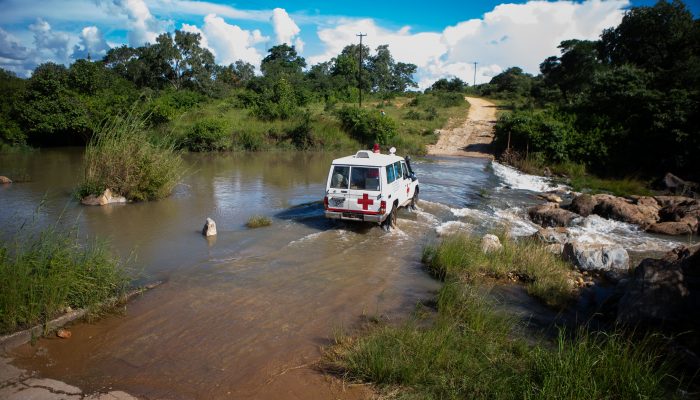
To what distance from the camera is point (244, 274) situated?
924 cm

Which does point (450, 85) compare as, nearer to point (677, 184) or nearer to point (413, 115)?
point (413, 115)

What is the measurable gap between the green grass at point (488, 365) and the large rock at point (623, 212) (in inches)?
422

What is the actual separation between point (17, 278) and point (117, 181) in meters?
9.74

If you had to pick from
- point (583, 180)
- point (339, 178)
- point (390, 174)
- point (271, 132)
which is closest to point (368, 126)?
point (271, 132)

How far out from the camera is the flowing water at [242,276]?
18.0 ft

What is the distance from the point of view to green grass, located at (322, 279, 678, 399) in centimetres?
434

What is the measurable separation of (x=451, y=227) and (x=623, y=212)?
648 centimetres

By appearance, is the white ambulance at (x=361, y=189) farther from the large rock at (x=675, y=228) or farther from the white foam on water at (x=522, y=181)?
the white foam on water at (x=522, y=181)

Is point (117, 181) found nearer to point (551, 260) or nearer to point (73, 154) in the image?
point (551, 260)

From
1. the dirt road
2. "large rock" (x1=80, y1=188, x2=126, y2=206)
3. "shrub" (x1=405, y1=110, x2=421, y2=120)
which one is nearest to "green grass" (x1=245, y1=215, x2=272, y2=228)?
"large rock" (x1=80, y1=188, x2=126, y2=206)

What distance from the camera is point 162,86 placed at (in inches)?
1911

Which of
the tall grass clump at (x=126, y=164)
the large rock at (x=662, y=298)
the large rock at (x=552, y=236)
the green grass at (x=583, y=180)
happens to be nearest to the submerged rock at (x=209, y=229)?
the tall grass clump at (x=126, y=164)

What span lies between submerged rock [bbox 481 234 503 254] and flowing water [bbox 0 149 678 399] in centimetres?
167

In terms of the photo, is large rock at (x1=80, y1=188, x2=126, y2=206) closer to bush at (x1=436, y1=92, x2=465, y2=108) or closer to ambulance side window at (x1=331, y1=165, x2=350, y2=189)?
ambulance side window at (x1=331, y1=165, x2=350, y2=189)
